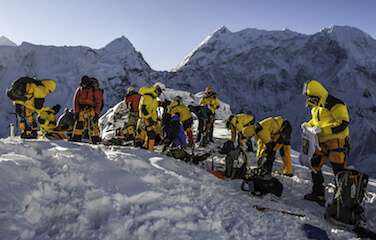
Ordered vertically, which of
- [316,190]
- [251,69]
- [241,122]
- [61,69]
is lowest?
[316,190]

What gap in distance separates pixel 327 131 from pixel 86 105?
20.9ft

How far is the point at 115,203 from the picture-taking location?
18.1 feet

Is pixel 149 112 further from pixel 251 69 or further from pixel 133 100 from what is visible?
pixel 251 69

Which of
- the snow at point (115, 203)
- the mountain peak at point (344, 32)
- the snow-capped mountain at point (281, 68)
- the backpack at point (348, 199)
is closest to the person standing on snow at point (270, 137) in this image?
the snow at point (115, 203)

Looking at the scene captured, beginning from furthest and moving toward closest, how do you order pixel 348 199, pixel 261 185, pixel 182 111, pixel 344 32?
pixel 344 32 → pixel 182 111 → pixel 261 185 → pixel 348 199

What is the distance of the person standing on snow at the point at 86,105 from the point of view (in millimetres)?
11594

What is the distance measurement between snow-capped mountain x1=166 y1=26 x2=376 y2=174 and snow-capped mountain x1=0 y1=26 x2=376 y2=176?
1.00ft

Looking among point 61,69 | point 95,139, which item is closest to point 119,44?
point 61,69

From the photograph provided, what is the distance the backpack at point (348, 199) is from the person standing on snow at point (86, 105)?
22.3ft

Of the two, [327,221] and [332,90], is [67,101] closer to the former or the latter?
[332,90]

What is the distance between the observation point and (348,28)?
494 feet

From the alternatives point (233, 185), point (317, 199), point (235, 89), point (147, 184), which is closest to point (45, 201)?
point (147, 184)

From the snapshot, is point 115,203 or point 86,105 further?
point 86,105

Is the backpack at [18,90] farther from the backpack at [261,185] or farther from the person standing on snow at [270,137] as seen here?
the backpack at [261,185]
